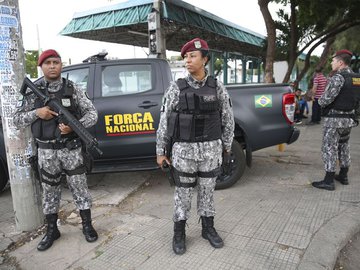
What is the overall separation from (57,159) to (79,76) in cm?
174

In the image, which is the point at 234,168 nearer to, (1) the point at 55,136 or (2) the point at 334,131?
(2) the point at 334,131

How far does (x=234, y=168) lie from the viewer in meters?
4.21

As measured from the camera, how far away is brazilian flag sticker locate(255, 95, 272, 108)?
4.24 metres

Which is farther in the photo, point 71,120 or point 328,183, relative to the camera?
point 328,183

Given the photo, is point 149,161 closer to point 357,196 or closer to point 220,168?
point 220,168

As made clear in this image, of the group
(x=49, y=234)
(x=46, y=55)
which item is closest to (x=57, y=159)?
(x=49, y=234)

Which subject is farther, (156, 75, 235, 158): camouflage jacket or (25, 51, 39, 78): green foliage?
(25, 51, 39, 78): green foliage

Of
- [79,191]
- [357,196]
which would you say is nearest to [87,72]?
[79,191]

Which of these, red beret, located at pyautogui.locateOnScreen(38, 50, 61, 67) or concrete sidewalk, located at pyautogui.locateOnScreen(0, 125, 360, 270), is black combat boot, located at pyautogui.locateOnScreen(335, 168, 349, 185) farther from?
red beret, located at pyautogui.locateOnScreen(38, 50, 61, 67)

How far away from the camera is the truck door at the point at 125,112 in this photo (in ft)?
13.2

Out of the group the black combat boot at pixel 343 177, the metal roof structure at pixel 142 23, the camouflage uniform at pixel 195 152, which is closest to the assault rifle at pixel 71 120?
the camouflage uniform at pixel 195 152

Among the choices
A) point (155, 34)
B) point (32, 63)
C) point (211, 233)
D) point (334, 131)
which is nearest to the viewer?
point (211, 233)

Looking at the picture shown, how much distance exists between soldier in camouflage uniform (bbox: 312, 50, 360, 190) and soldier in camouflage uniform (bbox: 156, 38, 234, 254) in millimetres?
1885

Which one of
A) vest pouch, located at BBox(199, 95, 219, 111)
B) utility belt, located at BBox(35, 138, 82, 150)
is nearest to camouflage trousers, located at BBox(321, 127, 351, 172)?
vest pouch, located at BBox(199, 95, 219, 111)
